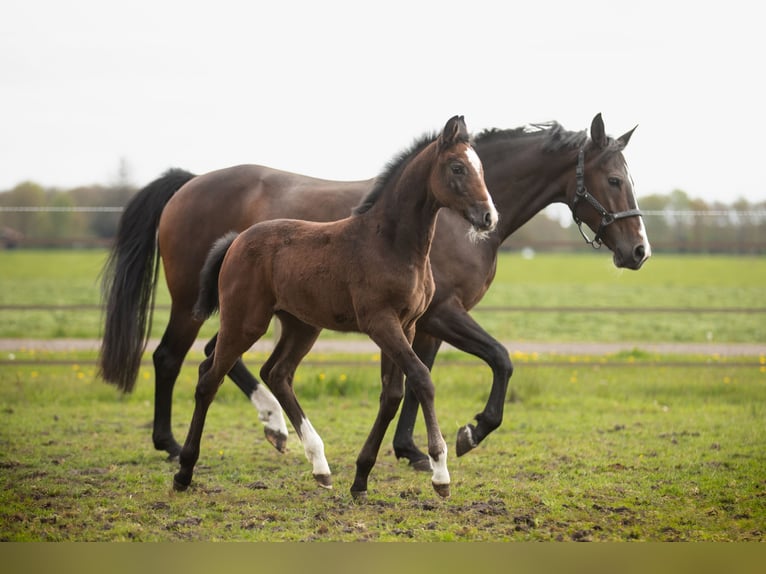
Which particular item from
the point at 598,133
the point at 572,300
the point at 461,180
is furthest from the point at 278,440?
the point at 572,300

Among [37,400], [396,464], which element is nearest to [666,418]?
[396,464]

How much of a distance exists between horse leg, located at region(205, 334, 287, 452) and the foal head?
7.15 feet

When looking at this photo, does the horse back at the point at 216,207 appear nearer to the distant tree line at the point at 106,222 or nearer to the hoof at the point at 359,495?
the hoof at the point at 359,495

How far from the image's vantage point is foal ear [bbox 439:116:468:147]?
449 centimetres

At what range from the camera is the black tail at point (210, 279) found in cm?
534

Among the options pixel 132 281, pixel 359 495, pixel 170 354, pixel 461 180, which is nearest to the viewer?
pixel 461 180

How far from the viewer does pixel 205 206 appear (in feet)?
22.4

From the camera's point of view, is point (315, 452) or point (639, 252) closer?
point (315, 452)

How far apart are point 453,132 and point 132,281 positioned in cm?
369

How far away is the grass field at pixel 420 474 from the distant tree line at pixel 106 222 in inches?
61.2

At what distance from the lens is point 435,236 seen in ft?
19.0

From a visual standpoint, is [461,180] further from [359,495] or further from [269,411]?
[269,411]

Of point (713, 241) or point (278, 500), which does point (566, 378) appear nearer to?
point (713, 241)

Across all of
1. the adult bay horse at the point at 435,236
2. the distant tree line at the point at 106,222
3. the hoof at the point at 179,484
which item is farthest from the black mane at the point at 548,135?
the distant tree line at the point at 106,222
